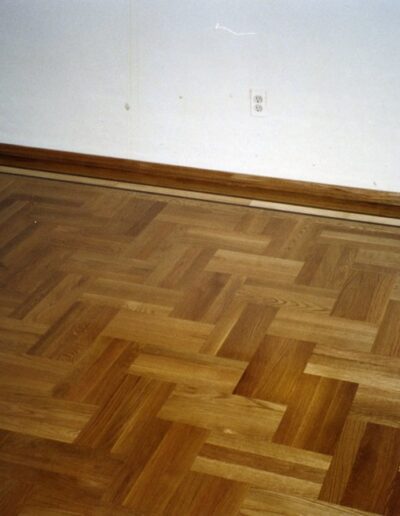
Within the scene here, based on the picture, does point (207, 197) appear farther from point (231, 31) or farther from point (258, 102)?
point (231, 31)

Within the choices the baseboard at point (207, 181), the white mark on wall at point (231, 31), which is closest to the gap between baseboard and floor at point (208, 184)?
the baseboard at point (207, 181)

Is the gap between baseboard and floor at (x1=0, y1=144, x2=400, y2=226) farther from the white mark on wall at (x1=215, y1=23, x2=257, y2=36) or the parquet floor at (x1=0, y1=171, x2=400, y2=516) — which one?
the white mark on wall at (x1=215, y1=23, x2=257, y2=36)

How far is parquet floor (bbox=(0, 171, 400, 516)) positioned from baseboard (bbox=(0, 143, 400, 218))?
93 mm

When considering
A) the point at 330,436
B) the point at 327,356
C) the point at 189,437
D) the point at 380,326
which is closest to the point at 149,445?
the point at 189,437

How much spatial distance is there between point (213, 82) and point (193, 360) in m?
1.15

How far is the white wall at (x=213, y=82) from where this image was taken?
289 centimetres

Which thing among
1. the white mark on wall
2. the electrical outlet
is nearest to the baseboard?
the electrical outlet

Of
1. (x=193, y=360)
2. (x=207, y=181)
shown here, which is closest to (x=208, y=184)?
(x=207, y=181)

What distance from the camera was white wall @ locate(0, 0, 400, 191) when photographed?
2.89 meters

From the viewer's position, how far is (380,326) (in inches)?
96.8

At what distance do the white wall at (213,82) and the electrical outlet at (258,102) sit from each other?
0.8 inches

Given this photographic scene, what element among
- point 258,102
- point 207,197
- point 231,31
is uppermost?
point 231,31

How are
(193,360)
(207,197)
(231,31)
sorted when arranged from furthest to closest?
Result: (207,197) → (231,31) → (193,360)

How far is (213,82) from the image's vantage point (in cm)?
309
